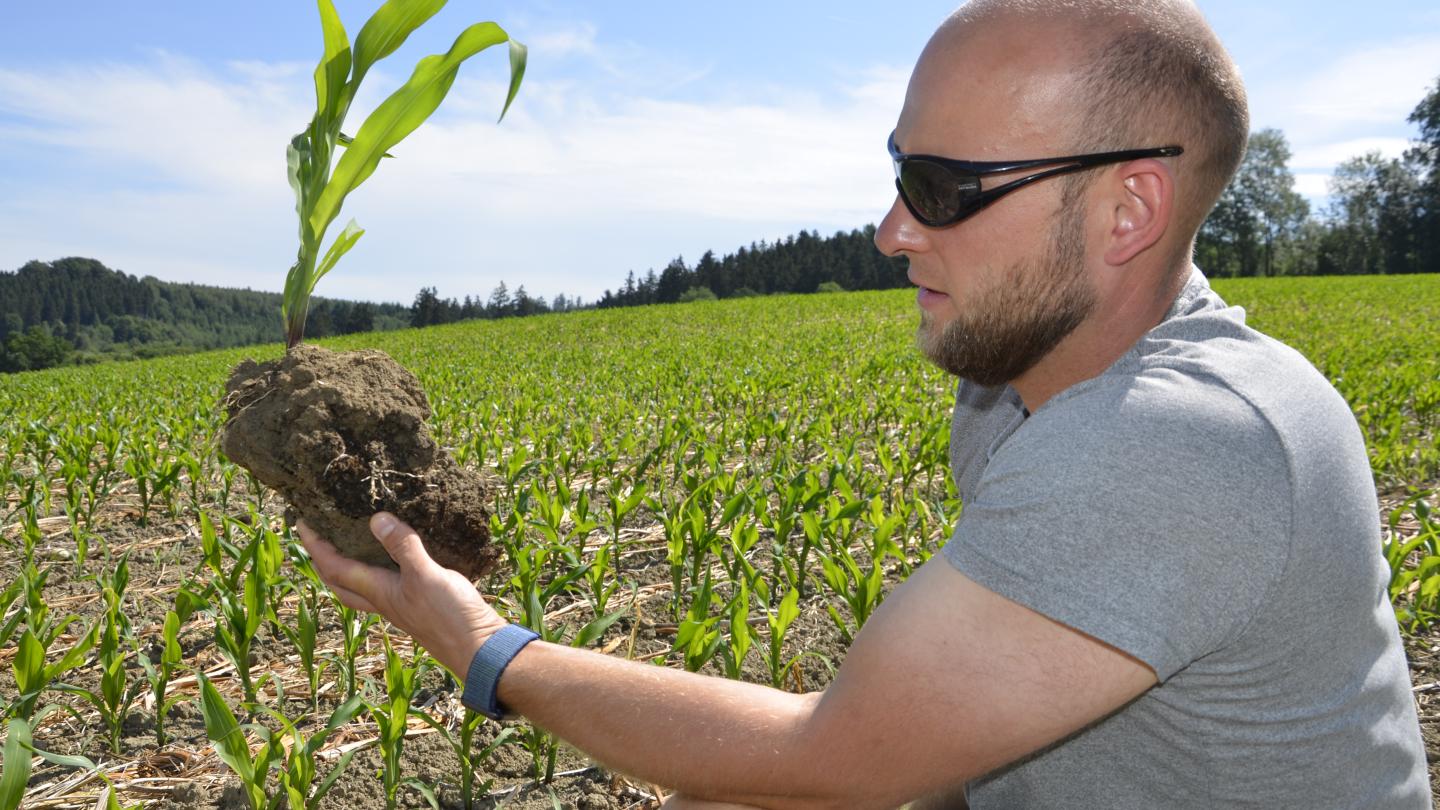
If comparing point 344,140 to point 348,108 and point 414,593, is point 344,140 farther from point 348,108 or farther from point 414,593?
point 414,593

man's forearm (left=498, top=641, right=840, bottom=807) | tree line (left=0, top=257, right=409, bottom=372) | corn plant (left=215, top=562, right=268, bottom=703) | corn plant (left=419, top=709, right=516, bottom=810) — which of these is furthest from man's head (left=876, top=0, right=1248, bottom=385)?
tree line (left=0, top=257, right=409, bottom=372)

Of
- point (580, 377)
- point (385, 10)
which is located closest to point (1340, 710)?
point (385, 10)

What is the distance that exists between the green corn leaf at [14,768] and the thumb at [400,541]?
30.3 inches

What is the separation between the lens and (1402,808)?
54.1 inches

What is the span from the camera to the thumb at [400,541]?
1893 mm

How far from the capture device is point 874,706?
3.75 ft

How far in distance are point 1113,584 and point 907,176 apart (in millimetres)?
767

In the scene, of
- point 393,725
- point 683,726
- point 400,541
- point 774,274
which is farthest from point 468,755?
point 774,274

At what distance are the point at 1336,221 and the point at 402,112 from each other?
8360cm

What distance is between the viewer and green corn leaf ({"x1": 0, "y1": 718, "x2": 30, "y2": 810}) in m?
1.76

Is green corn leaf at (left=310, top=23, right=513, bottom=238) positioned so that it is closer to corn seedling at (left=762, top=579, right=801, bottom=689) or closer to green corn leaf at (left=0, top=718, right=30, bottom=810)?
green corn leaf at (left=0, top=718, right=30, bottom=810)

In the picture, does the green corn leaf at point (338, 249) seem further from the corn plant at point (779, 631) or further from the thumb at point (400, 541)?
the corn plant at point (779, 631)

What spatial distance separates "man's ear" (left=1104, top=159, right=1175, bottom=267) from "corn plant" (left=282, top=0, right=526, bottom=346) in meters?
1.45

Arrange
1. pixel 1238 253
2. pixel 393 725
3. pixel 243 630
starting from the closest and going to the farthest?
1. pixel 393 725
2. pixel 243 630
3. pixel 1238 253
